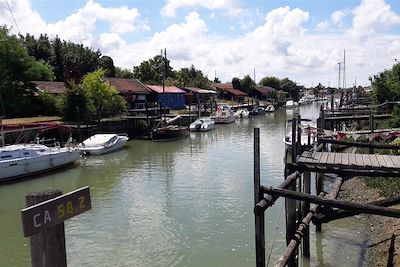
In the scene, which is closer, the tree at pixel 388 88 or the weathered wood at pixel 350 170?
the weathered wood at pixel 350 170

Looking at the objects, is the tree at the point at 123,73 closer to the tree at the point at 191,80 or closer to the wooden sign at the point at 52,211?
the tree at the point at 191,80

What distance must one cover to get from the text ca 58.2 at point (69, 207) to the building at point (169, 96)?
189 feet

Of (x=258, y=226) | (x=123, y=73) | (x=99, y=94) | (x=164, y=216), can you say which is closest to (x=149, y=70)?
(x=123, y=73)

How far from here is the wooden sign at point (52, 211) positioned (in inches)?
141

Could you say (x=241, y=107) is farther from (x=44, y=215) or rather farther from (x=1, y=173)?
(x=44, y=215)

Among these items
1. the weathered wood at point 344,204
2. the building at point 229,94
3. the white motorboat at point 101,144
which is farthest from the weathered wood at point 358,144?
the building at point 229,94

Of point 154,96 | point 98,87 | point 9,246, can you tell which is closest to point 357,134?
point 9,246

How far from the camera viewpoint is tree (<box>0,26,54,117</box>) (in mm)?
40438

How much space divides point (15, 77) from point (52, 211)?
4215 cm

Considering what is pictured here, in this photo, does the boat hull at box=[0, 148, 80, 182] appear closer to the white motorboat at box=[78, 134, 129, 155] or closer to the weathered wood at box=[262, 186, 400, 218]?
the white motorboat at box=[78, 134, 129, 155]

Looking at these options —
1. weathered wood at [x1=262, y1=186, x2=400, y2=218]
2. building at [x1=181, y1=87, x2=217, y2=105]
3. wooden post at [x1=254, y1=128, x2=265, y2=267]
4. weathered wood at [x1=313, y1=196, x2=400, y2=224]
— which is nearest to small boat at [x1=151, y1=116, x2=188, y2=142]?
building at [x1=181, y1=87, x2=217, y2=105]

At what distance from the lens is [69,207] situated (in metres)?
4.00

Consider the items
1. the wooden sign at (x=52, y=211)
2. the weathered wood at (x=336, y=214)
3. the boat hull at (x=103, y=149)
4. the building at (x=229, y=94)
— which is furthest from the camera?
the building at (x=229, y=94)

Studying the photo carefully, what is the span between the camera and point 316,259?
12.0 meters
